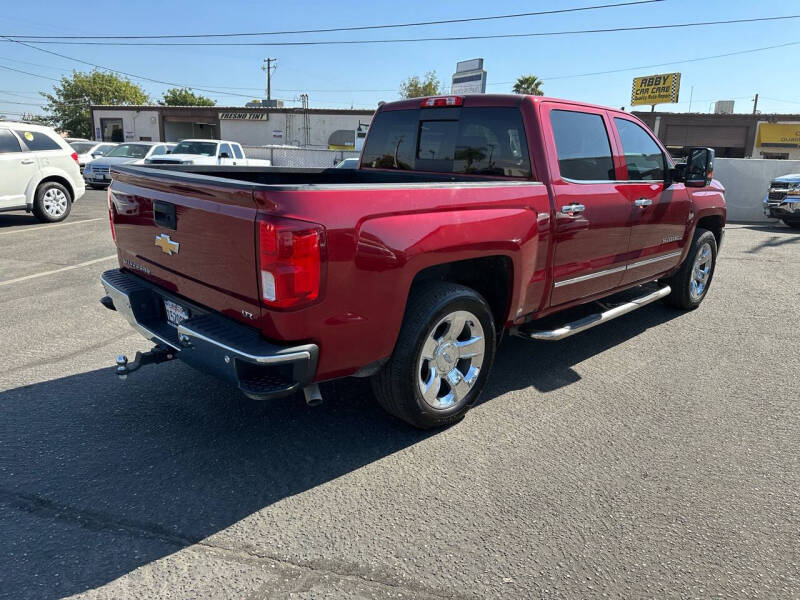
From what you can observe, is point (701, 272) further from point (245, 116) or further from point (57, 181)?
point (245, 116)

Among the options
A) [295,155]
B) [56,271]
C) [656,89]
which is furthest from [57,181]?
[656,89]

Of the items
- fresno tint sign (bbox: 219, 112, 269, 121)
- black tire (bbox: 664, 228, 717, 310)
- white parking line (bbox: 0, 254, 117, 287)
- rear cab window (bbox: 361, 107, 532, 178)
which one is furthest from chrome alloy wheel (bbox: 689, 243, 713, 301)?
fresno tint sign (bbox: 219, 112, 269, 121)

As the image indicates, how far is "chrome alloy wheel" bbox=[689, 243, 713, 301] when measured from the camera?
6052mm

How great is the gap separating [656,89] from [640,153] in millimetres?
46902

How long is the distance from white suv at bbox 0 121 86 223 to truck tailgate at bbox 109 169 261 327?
26.9ft

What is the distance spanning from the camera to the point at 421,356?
3.14 m

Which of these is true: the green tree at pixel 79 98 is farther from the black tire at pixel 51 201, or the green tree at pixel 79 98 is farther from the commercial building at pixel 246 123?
the black tire at pixel 51 201

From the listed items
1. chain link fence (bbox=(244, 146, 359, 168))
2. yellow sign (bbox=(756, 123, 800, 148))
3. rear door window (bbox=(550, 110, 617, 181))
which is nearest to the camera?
rear door window (bbox=(550, 110, 617, 181))

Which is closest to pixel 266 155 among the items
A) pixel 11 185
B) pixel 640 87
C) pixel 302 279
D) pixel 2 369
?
pixel 11 185

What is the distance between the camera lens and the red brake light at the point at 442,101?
423 cm

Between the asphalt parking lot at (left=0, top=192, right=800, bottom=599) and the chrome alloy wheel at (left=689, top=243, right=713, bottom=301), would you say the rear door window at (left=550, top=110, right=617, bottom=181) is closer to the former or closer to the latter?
the asphalt parking lot at (left=0, top=192, right=800, bottom=599)

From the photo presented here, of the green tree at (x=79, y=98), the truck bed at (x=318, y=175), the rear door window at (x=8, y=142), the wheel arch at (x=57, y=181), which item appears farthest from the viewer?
the green tree at (x=79, y=98)

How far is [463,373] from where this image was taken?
139 inches

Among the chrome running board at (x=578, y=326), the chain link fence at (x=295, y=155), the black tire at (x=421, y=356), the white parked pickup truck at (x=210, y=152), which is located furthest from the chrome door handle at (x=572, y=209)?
the chain link fence at (x=295, y=155)
